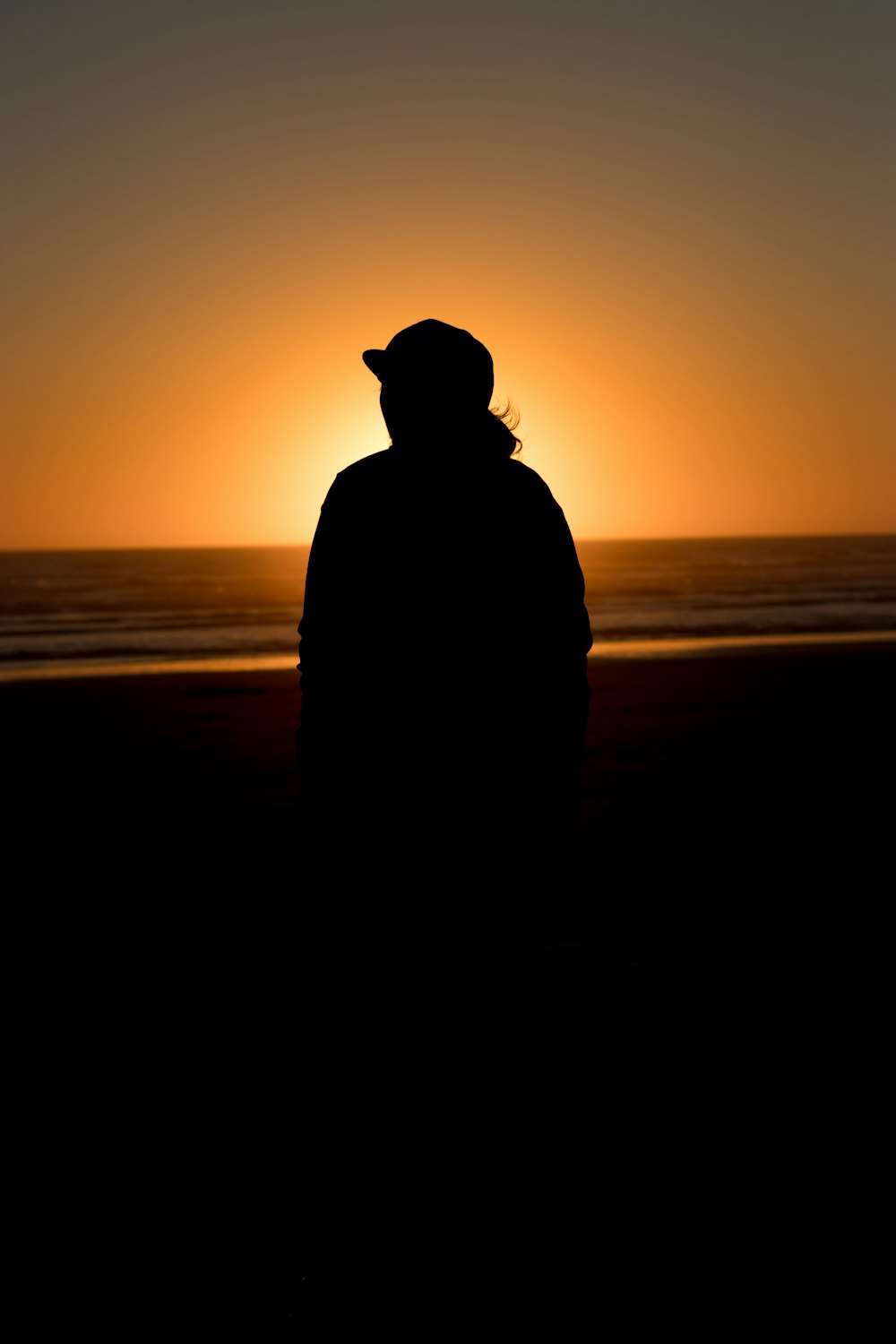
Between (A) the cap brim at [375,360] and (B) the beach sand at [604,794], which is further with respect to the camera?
(B) the beach sand at [604,794]

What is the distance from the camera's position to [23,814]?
24.1 ft

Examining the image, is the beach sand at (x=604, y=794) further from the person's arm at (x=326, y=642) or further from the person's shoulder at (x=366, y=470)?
the person's shoulder at (x=366, y=470)

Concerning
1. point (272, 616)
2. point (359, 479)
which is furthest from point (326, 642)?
point (272, 616)

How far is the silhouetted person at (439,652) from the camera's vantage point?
209cm

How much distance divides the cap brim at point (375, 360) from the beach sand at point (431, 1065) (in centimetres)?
116

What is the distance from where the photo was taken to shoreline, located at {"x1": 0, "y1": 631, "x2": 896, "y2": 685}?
17797 mm

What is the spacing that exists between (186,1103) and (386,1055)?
2.10 ft

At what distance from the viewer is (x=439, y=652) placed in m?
2.10

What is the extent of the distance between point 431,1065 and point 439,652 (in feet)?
4.08

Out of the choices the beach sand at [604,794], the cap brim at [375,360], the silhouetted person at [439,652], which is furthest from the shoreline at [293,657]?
the silhouetted person at [439,652]

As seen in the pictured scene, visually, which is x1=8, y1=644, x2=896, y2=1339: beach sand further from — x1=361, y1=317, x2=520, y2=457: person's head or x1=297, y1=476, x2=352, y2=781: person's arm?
x1=361, y1=317, x2=520, y2=457: person's head

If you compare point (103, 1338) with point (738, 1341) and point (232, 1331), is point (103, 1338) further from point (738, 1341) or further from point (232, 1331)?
point (738, 1341)

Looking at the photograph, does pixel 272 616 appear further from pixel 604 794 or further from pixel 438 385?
pixel 438 385

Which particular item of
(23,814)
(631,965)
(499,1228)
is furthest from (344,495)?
(23,814)
